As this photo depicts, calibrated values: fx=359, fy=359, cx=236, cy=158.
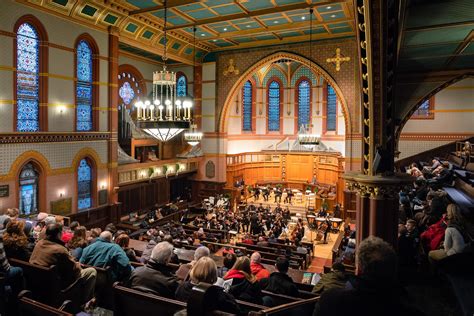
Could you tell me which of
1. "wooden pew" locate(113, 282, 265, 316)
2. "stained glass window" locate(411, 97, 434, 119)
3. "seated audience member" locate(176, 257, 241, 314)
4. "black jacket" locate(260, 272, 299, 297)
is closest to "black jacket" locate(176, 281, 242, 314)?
"seated audience member" locate(176, 257, 241, 314)

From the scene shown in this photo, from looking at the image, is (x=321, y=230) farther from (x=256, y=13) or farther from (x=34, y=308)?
(x=34, y=308)

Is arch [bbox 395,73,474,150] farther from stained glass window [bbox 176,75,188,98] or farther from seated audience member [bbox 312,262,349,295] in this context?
stained glass window [bbox 176,75,188,98]

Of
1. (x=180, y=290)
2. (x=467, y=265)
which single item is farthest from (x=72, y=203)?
(x=467, y=265)

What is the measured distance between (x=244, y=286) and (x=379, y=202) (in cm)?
233

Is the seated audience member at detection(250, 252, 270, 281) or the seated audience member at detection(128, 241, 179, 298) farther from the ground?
the seated audience member at detection(128, 241, 179, 298)

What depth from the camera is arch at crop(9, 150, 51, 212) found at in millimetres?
11859

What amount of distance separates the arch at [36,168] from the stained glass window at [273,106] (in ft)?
57.0

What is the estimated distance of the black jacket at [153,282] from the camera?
4.00 metres

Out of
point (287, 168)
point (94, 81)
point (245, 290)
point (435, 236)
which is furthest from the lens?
point (287, 168)

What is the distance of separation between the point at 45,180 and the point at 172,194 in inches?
362

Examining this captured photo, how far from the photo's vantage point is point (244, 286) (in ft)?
→ 15.0

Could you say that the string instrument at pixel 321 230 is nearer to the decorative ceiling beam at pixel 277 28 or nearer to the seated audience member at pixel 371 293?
the decorative ceiling beam at pixel 277 28

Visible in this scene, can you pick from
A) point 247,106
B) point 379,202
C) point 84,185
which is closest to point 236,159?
point 247,106

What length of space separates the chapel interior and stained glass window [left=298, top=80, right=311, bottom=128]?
10 centimetres
